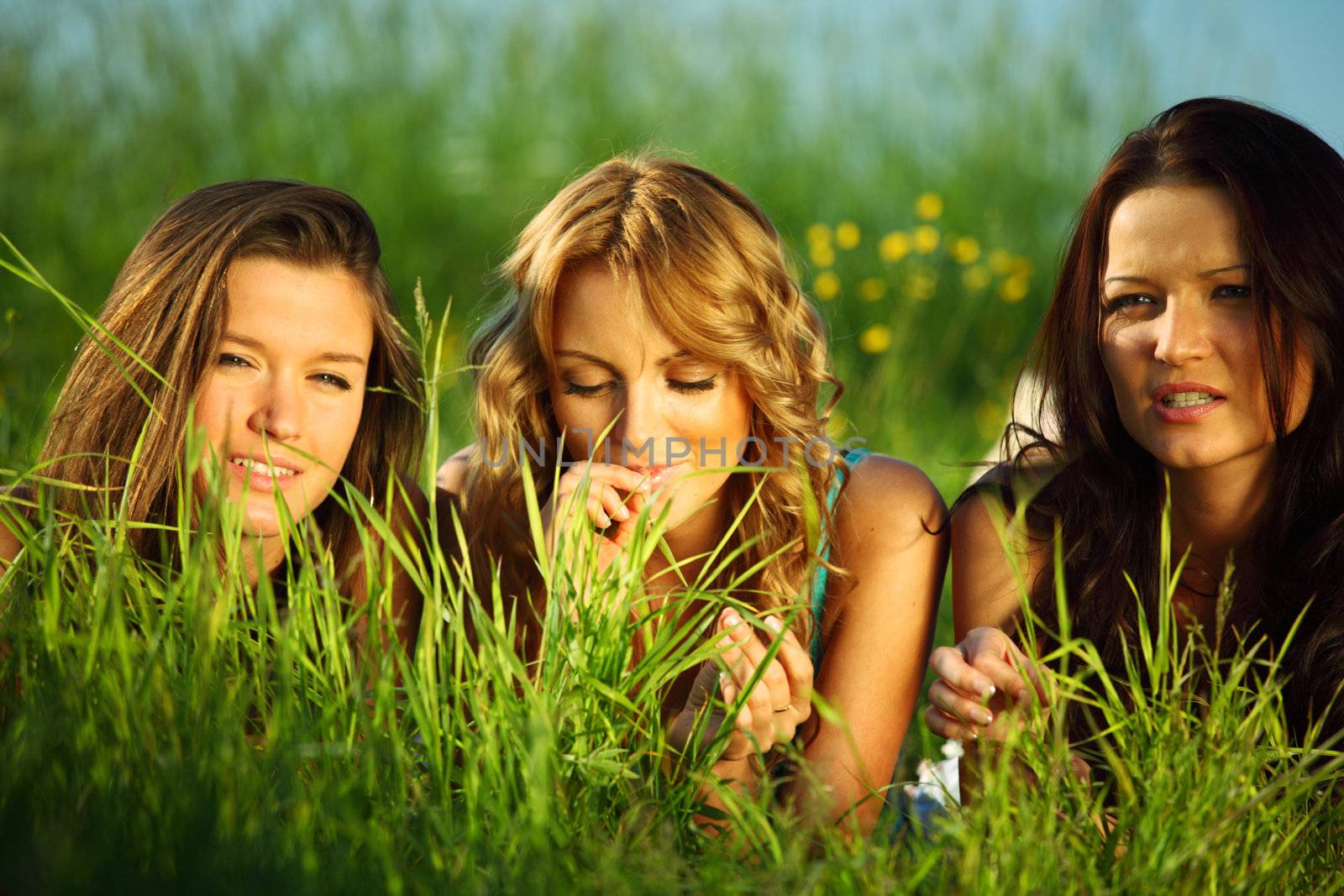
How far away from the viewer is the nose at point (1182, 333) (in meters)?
2.21

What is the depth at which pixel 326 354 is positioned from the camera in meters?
2.42

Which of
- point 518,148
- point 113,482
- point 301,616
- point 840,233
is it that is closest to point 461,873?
point 301,616

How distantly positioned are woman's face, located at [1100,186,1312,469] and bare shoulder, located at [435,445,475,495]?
1.44 metres

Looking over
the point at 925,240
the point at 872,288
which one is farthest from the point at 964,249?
the point at 872,288

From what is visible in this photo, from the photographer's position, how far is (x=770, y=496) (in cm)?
258

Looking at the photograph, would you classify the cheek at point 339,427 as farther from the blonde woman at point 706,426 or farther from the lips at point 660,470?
the lips at point 660,470

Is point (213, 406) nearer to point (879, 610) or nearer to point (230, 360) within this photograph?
point (230, 360)

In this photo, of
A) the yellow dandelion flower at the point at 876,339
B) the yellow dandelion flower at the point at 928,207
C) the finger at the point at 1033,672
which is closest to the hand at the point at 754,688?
the finger at the point at 1033,672

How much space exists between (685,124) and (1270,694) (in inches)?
228

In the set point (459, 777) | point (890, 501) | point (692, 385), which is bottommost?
point (459, 777)

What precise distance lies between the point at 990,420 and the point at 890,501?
2.96 meters

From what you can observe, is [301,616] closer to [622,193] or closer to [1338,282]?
[622,193]

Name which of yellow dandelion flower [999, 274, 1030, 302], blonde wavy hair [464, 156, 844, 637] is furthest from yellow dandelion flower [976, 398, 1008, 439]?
blonde wavy hair [464, 156, 844, 637]

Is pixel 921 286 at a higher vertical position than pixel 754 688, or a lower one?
higher
